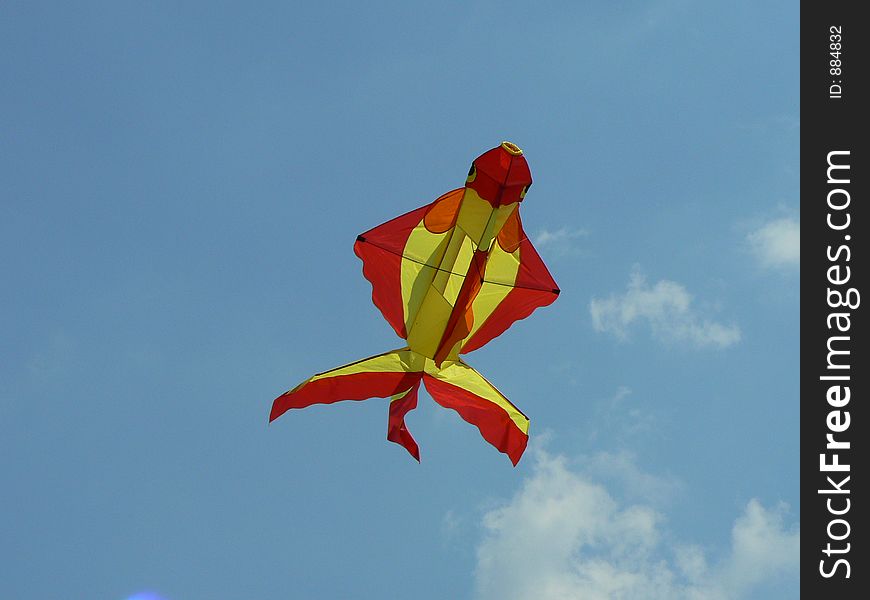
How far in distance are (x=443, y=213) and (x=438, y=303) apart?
4.84 feet

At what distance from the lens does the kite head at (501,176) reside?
1748cm

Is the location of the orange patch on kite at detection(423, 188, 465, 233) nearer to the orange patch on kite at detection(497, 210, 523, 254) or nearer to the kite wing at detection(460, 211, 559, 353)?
the orange patch on kite at detection(497, 210, 523, 254)

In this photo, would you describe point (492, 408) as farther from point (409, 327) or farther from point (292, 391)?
point (292, 391)

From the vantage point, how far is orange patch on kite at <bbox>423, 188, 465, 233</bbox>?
18.6m

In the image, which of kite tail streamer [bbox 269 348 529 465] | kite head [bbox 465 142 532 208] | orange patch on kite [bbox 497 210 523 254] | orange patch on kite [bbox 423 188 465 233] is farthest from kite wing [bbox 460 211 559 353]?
→ kite head [bbox 465 142 532 208]

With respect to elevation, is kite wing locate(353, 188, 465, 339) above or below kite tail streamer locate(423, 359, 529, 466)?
above

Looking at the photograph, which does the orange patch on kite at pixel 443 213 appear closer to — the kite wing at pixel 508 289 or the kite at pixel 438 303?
the kite at pixel 438 303

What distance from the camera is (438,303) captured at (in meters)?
18.5

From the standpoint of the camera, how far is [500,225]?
18.4 metres

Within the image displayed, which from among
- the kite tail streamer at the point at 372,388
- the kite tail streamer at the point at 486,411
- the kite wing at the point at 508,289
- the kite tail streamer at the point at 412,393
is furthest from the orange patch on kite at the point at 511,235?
the kite tail streamer at the point at 372,388

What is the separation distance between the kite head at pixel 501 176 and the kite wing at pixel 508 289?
1337 mm

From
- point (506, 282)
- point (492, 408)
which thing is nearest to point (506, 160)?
point (506, 282)

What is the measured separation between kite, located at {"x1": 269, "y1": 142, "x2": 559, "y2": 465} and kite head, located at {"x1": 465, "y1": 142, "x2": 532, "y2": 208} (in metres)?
0.02
